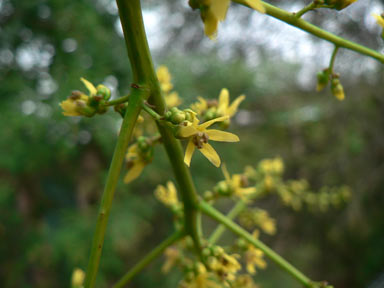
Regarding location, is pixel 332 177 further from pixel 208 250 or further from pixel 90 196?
pixel 208 250

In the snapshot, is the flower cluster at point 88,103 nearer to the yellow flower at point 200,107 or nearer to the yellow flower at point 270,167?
the yellow flower at point 200,107

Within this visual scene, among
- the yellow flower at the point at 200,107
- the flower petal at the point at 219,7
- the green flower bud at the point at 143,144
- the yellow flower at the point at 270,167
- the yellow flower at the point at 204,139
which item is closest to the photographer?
the flower petal at the point at 219,7

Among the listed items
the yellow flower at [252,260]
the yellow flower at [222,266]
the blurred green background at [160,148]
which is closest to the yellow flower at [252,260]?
the yellow flower at [252,260]

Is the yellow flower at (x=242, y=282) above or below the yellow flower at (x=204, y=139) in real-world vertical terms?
below

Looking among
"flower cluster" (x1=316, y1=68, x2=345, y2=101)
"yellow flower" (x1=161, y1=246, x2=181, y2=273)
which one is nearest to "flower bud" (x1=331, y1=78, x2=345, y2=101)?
"flower cluster" (x1=316, y1=68, x2=345, y2=101)

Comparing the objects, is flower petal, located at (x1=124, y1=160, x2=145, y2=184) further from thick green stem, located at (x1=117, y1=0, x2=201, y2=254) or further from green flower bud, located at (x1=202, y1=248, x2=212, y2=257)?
green flower bud, located at (x1=202, y1=248, x2=212, y2=257)

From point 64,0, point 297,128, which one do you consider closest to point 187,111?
point 64,0

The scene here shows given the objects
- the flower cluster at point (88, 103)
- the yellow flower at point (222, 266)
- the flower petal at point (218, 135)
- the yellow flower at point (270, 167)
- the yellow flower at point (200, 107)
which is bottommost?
the yellow flower at point (222, 266)

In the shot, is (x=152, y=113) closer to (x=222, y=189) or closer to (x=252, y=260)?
(x=222, y=189)

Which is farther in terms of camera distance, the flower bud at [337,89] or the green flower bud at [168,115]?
the flower bud at [337,89]
